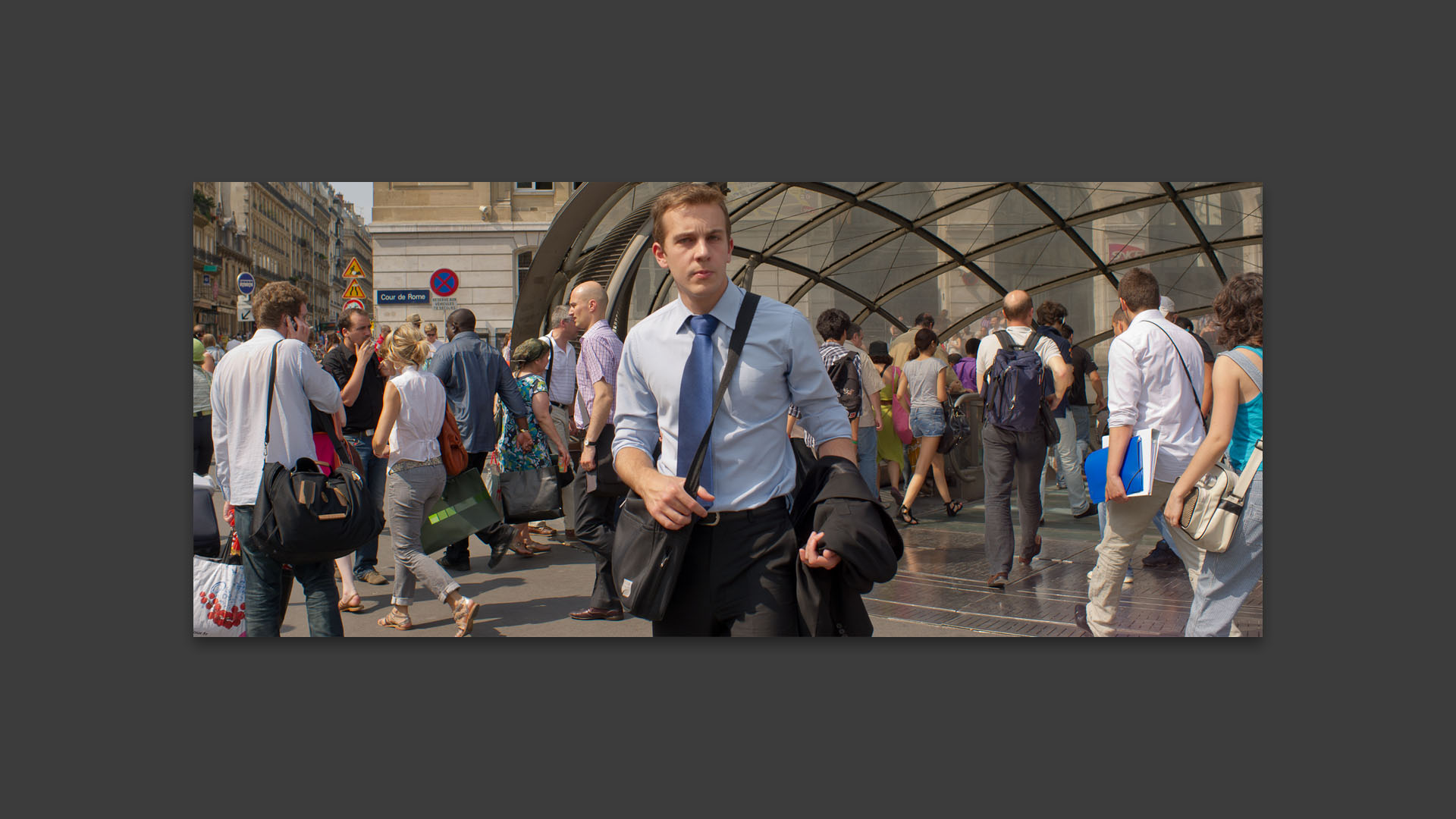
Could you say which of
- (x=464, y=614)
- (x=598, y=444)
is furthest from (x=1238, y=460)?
(x=464, y=614)

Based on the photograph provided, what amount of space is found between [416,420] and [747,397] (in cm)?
305

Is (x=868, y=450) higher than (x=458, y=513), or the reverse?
(x=868, y=450)

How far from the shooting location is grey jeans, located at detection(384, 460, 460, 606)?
16.9 feet

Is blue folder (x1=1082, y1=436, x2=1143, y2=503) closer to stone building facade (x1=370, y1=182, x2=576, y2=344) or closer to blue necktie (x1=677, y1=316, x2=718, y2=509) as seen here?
blue necktie (x1=677, y1=316, x2=718, y2=509)

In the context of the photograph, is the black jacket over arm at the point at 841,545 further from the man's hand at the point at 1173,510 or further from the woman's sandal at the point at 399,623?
the woman's sandal at the point at 399,623

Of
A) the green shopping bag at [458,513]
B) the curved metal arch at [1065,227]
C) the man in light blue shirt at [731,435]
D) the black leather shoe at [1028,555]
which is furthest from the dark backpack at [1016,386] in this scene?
the curved metal arch at [1065,227]

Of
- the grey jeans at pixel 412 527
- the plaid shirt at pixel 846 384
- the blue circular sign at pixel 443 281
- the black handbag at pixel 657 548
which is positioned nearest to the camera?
the black handbag at pixel 657 548

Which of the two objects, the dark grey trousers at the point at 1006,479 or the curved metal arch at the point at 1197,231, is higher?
the curved metal arch at the point at 1197,231

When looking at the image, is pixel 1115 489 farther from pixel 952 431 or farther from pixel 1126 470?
pixel 952 431

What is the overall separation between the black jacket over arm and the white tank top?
10.2ft

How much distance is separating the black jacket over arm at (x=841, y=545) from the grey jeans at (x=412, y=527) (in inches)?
112

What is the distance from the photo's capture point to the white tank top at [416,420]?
17.8ft

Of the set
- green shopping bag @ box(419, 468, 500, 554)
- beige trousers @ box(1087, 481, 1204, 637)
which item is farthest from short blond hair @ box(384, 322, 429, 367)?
beige trousers @ box(1087, 481, 1204, 637)

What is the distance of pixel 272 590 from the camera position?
411cm
